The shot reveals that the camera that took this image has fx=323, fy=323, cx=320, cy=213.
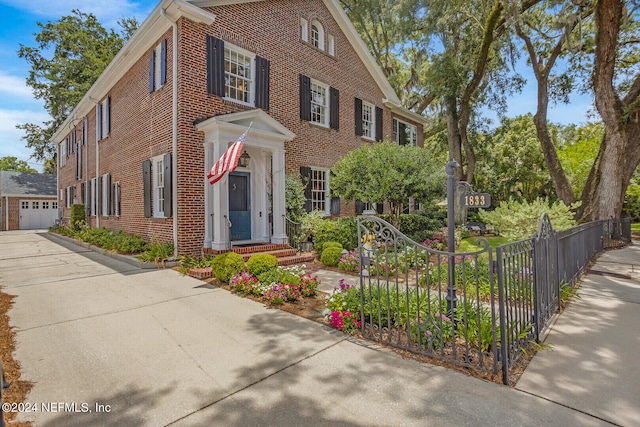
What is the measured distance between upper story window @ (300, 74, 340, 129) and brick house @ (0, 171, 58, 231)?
23.7 meters

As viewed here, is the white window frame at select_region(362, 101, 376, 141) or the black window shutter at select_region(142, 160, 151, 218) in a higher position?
the white window frame at select_region(362, 101, 376, 141)

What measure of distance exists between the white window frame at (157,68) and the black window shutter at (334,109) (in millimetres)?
5977

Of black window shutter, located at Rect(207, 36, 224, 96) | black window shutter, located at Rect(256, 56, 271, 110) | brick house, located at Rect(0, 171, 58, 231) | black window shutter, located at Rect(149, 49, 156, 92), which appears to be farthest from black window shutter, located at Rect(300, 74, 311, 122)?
brick house, located at Rect(0, 171, 58, 231)

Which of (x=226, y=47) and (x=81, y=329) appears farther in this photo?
(x=226, y=47)

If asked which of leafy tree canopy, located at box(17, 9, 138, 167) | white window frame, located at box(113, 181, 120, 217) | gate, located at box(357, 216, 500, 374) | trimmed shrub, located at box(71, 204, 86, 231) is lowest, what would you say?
gate, located at box(357, 216, 500, 374)

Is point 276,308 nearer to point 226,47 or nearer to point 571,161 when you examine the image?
point 226,47

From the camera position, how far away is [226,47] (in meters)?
9.16

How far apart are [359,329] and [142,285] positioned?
4.68 metres

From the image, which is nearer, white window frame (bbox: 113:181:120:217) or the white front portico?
the white front portico

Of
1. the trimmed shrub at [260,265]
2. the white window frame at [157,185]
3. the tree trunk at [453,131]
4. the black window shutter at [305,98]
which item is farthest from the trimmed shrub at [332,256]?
the tree trunk at [453,131]

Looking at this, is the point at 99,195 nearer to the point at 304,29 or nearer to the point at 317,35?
the point at 304,29

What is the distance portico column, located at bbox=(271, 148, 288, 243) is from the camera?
367 inches

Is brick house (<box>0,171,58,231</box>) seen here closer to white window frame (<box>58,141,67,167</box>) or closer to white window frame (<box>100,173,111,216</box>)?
white window frame (<box>58,141,67,167</box>)

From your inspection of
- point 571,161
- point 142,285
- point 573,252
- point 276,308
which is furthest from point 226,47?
A: point 571,161
